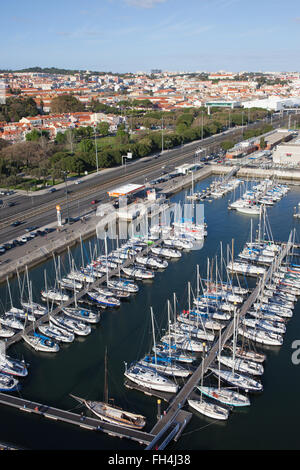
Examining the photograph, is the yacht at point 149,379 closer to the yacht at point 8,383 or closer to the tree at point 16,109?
the yacht at point 8,383

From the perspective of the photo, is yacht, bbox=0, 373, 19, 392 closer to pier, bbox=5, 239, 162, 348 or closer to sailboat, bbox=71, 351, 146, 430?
pier, bbox=5, 239, 162, 348

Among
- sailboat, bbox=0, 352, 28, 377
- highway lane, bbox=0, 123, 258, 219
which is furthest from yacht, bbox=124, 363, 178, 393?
highway lane, bbox=0, 123, 258, 219

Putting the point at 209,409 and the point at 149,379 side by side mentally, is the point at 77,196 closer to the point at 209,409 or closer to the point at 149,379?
the point at 149,379

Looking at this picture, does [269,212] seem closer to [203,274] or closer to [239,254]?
[239,254]

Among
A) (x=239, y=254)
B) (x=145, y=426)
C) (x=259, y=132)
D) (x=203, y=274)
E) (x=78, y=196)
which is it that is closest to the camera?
(x=145, y=426)

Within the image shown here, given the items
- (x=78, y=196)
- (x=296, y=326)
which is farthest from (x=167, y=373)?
(x=78, y=196)

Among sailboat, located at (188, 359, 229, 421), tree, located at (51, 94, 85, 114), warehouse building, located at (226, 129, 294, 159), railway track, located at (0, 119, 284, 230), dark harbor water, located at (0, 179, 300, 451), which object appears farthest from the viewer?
tree, located at (51, 94, 85, 114)
